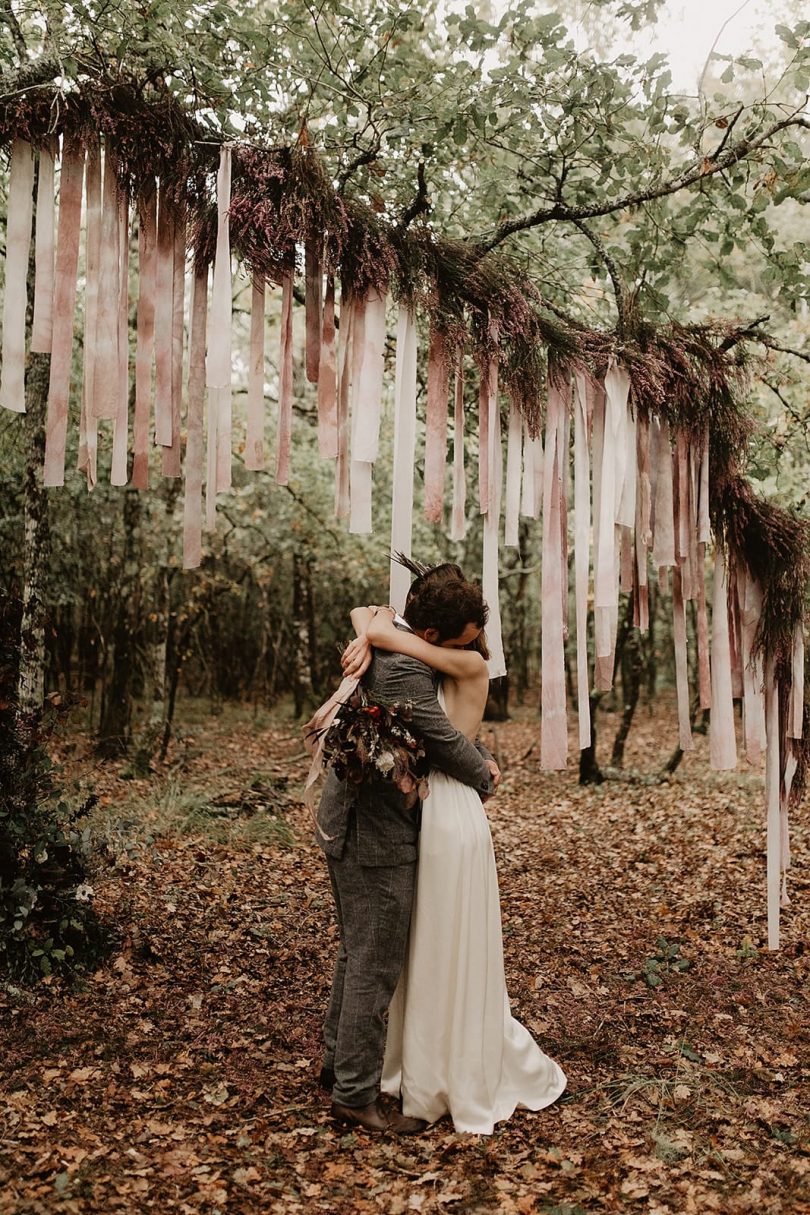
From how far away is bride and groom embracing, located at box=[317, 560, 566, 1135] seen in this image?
320cm

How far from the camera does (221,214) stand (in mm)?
3068

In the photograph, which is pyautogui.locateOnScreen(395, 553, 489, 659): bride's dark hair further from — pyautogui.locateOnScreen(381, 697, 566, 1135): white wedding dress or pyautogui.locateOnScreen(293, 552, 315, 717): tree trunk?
pyautogui.locateOnScreen(293, 552, 315, 717): tree trunk

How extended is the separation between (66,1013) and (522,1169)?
206 centimetres

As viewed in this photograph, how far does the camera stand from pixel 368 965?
320 cm

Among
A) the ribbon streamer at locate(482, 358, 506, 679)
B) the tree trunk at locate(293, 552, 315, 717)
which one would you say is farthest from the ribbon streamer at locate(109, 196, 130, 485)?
the tree trunk at locate(293, 552, 315, 717)

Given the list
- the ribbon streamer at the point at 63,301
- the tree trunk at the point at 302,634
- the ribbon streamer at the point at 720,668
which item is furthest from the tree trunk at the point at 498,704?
the ribbon streamer at the point at 63,301

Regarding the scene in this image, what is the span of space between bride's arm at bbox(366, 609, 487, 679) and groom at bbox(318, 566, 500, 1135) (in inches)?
1.4

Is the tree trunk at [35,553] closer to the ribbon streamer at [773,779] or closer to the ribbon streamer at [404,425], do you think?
the ribbon streamer at [404,425]

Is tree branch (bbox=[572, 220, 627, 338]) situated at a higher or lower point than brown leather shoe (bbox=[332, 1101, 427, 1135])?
higher

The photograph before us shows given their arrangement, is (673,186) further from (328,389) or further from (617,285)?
(328,389)

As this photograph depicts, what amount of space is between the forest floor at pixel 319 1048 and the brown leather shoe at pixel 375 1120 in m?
0.04

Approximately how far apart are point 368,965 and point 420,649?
1.06 meters

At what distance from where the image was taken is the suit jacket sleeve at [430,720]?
3189mm

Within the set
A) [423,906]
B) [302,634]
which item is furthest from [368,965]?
[302,634]
